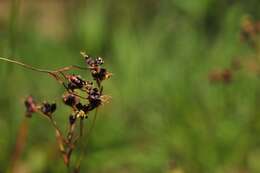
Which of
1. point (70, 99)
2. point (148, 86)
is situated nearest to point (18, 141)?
point (70, 99)

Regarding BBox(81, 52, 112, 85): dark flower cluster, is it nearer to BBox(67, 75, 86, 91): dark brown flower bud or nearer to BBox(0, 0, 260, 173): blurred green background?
BBox(67, 75, 86, 91): dark brown flower bud

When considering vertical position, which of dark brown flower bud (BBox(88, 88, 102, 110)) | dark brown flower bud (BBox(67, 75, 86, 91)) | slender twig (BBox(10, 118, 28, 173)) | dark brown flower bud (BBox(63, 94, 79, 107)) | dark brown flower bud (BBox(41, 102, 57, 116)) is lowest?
dark brown flower bud (BBox(88, 88, 102, 110))

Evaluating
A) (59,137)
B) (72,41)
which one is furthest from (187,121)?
(59,137)

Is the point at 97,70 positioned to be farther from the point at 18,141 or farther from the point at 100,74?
the point at 18,141

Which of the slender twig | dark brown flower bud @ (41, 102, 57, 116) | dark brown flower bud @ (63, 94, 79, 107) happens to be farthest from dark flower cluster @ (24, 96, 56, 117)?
the slender twig

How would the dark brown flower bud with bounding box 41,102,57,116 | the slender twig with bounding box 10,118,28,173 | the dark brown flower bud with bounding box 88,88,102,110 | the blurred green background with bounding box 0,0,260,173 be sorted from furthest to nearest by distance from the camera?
the blurred green background with bounding box 0,0,260,173, the slender twig with bounding box 10,118,28,173, the dark brown flower bud with bounding box 41,102,57,116, the dark brown flower bud with bounding box 88,88,102,110

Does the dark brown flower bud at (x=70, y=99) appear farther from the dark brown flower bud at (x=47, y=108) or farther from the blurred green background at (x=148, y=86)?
the blurred green background at (x=148, y=86)

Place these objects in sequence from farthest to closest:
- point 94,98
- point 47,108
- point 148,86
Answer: point 148,86 < point 47,108 < point 94,98

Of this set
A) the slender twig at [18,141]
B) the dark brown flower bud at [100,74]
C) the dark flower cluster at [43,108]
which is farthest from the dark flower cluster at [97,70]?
the slender twig at [18,141]

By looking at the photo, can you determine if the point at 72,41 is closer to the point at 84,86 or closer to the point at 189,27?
the point at 189,27
